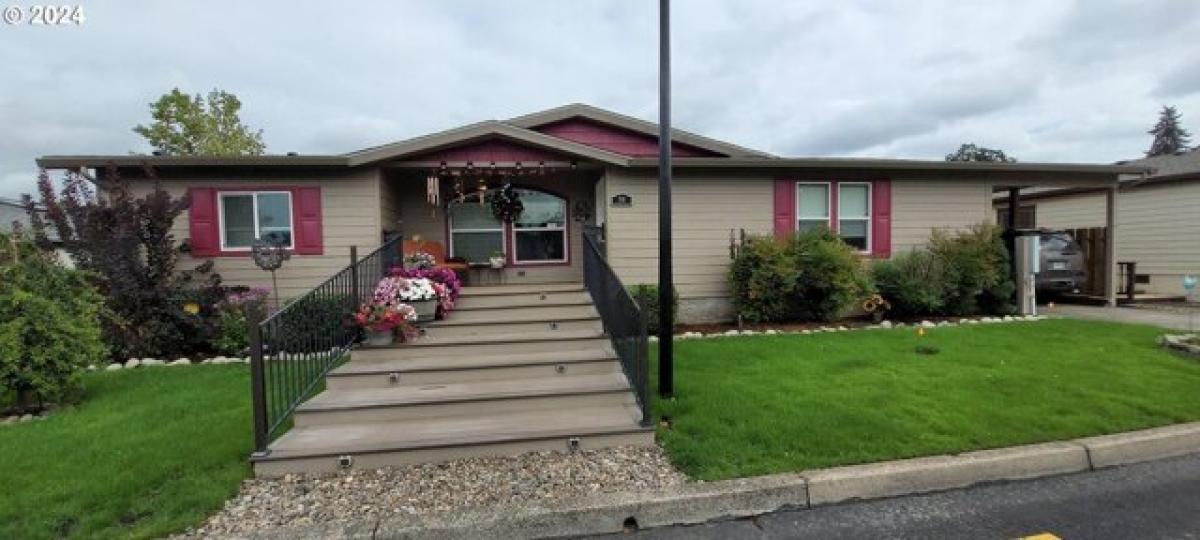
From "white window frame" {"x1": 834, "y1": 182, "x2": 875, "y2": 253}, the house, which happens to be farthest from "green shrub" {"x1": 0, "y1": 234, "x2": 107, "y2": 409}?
"white window frame" {"x1": 834, "y1": 182, "x2": 875, "y2": 253}

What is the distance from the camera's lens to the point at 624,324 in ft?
15.5

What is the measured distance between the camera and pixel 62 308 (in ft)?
17.7

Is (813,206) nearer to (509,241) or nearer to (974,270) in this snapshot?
(974,270)

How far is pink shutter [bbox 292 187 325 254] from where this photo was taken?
27.4ft

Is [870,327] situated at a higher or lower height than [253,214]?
lower

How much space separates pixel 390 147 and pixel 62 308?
4.04 m

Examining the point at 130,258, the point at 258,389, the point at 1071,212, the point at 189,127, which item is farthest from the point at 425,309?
the point at 189,127

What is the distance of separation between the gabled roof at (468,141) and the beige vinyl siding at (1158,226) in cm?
1402

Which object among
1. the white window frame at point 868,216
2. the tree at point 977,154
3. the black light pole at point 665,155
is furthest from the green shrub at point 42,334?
the tree at point 977,154

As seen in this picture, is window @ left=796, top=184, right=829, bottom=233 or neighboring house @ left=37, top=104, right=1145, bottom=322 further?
window @ left=796, top=184, right=829, bottom=233

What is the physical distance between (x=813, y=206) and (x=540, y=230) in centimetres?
491

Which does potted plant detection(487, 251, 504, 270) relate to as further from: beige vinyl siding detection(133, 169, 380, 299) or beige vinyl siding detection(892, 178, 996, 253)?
beige vinyl siding detection(892, 178, 996, 253)

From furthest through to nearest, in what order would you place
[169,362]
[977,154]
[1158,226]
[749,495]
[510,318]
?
[977,154] → [1158,226] → [169,362] → [510,318] → [749,495]

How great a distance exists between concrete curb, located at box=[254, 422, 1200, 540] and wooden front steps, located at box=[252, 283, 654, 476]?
2.50 ft
